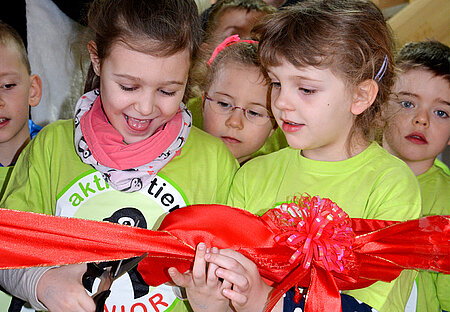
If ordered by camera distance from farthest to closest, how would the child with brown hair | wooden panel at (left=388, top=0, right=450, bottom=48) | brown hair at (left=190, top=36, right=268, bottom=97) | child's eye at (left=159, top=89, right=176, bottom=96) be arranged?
wooden panel at (left=388, top=0, right=450, bottom=48) → brown hair at (left=190, top=36, right=268, bottom=97) → child's eye at (left=159, top=89, right=176, bottom=96) → the child with brown hair

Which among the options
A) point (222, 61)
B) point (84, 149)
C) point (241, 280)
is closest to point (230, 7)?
point (222, 61)

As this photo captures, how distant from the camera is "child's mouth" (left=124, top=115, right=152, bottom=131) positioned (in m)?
1.18

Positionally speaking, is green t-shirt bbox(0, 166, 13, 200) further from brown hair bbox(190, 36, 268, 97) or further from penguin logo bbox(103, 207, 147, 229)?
brown hair bbox(190, 36, 268, 97)

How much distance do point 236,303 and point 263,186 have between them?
293 mm

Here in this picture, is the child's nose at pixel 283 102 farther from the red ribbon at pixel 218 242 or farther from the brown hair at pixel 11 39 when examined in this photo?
the brown hair at pixel 11 39

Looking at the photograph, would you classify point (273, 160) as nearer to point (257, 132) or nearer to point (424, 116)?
point (257, 132)

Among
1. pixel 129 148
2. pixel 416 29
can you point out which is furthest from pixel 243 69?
pixel 416 29

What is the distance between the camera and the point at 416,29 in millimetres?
2018

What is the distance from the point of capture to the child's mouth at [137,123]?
1178 millimetres

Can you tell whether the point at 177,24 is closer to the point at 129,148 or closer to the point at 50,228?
the point at 129,148

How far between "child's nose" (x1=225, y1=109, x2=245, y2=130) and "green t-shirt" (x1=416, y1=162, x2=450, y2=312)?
53cm

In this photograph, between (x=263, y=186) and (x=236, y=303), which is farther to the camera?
(x=263, y=186)

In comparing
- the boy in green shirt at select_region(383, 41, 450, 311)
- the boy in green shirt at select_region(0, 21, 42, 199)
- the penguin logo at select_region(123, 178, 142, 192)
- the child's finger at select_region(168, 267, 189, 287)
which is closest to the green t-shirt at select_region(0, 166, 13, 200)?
the boy in green shirt at select_region(0, 21, 42, 199)

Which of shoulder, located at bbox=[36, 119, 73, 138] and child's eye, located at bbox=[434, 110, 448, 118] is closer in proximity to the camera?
shoulder, located at bbox=[36, 119, 73, 138]
